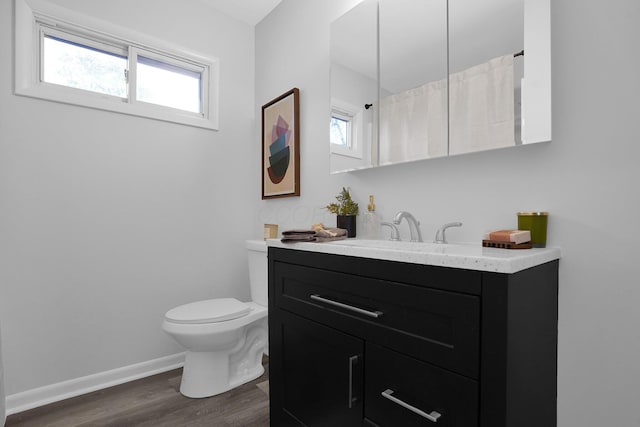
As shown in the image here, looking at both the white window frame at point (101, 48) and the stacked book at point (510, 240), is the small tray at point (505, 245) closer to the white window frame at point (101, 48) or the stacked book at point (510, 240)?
the stacked book at point (510, 240)

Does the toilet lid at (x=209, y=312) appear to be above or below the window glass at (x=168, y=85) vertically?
below

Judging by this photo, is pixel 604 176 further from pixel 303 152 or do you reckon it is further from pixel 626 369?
pixel 303 152

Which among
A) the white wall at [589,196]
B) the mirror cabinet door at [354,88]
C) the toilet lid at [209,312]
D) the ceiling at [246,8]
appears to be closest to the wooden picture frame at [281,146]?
the mirror cabinet door at [354,88]

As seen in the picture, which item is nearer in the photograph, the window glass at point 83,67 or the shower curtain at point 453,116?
the shower curtain at point 453,116

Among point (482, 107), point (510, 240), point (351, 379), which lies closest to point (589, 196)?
point (510, 240)

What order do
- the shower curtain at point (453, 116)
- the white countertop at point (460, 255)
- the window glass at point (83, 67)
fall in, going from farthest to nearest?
the window glass at point (83, 67) → the shower curtain at point (453, 116) → the white countertop at point (460, 255)

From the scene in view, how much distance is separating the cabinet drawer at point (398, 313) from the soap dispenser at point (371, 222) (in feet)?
1.51

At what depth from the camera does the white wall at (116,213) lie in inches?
67.9

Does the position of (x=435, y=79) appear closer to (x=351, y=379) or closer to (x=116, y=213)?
(x=351, y=379)

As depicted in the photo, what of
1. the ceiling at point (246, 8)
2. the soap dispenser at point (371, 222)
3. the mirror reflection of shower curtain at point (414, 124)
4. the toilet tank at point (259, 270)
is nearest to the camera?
the mirror reflection of shower curtain at point (414, 124)

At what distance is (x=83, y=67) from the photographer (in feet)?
6.51

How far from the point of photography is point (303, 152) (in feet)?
7.03

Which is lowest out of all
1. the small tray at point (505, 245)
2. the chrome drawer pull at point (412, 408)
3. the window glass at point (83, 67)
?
the chrome drawer pull at point (412, 408)

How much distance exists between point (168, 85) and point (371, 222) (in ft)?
5.81
